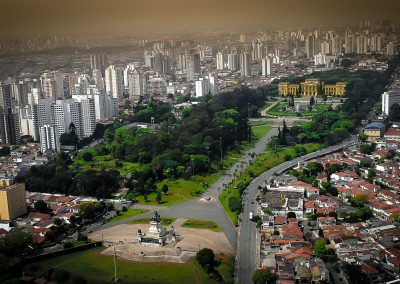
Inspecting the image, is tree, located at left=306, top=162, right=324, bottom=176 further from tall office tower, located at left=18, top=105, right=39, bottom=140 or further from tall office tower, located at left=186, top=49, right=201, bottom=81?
tall office tower, located at left=186, top=49, right=201, bottom=81

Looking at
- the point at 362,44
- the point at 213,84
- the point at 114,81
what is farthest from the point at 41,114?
the point at 362,44

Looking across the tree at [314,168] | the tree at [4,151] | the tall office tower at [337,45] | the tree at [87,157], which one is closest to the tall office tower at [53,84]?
the tree at [4,151]

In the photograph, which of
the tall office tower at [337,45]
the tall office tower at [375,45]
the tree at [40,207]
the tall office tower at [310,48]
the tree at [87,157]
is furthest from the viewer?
the tall office tower at [310,48]

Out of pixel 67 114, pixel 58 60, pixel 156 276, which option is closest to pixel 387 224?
A: pixel 156 276

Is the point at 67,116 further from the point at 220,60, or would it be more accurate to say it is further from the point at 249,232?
the point at 220,60

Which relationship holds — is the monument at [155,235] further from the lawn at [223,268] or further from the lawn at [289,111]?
the lawn at [289,111]

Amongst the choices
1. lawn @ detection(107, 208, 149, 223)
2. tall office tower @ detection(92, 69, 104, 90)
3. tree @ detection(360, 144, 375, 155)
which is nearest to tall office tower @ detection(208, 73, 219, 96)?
tall office tower @ detection(92, 69, 104, 90)

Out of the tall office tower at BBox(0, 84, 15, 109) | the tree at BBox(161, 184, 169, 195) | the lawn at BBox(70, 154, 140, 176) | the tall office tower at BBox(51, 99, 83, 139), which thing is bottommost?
the tree at BBox(161, 184, 169, 195)
